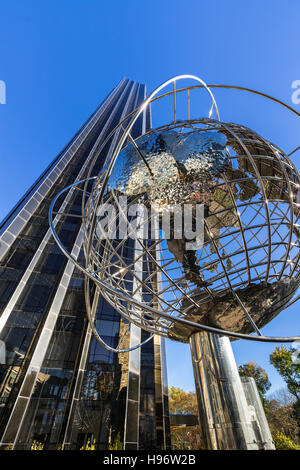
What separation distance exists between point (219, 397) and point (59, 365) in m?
6.56

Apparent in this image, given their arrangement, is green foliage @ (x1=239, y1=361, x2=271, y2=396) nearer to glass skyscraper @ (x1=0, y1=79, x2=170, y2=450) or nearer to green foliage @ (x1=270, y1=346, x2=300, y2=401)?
green foliage @ (x1=270, y1=346, x2=300, y2=401)

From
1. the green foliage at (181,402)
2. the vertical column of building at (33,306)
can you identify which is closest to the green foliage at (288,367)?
the green foliage at (181,402)

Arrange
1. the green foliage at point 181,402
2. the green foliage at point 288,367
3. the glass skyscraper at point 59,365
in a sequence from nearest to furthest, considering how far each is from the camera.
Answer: the glass skyscraper at point 59,365
the green foliage at point 288,367
the green foliage at point 181,402

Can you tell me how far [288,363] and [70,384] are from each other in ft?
39.0

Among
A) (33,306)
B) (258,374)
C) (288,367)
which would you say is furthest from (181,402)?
(33,306)

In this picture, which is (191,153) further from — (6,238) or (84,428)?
(6,238)

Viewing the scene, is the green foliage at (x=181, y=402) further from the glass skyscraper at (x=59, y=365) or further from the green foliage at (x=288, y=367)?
the glass skyscraper at (x=59, y=365)

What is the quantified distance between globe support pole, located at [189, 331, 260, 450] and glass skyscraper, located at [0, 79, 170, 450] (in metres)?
5.52

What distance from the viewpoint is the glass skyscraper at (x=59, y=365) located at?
546cm

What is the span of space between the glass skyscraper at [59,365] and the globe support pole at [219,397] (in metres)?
5.52

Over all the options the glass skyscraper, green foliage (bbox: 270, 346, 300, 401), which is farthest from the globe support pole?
green foliage (bbox: 270, 346, 300, 401)

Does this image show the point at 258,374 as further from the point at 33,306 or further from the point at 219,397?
the point at 219,397
